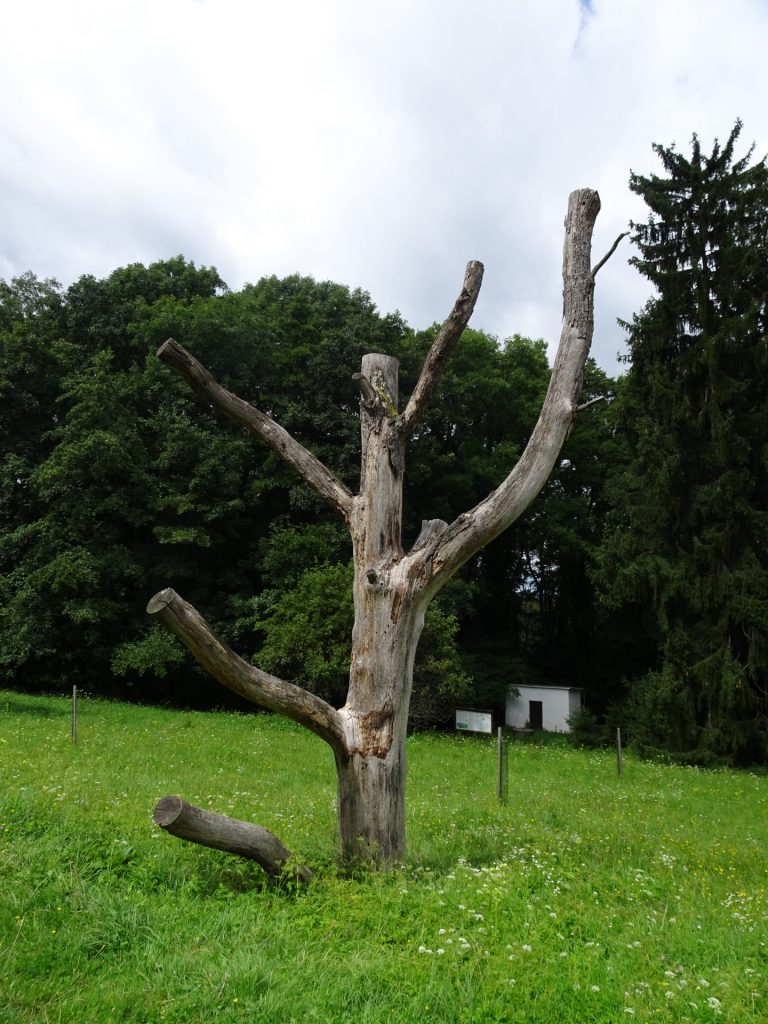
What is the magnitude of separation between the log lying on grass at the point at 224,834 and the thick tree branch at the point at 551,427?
2324 mm

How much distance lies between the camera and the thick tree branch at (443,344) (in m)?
6.88

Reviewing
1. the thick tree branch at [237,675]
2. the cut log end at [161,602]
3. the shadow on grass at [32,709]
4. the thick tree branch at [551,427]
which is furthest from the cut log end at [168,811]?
the shadow on grass at [32,709]

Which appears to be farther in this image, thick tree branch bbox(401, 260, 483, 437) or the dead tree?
thick tree branch bbox(401, 260, 483, 437)

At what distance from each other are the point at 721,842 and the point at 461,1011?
7.19 metres

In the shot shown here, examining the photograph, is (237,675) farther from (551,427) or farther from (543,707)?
(543,707)

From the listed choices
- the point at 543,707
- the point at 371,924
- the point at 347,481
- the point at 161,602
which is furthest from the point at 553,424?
the point at 543,707

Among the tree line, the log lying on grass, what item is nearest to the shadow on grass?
→ the tree line

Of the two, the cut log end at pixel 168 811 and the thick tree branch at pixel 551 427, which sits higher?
the thick tree branch at pixel 551 427

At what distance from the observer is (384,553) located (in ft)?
21.4

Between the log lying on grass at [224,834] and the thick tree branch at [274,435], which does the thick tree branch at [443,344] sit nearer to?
the thick tree branch at [274,435]

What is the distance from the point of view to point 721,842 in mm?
→ 9625

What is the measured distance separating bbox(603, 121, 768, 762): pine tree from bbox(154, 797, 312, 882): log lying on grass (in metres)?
17.1

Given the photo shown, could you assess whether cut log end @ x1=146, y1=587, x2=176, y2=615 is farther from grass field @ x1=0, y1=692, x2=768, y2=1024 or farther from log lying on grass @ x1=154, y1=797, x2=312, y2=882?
grass field @ x1=0, y1=692, x2=768, y2=1024

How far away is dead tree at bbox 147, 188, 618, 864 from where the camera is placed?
581cm
